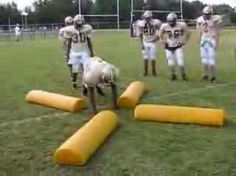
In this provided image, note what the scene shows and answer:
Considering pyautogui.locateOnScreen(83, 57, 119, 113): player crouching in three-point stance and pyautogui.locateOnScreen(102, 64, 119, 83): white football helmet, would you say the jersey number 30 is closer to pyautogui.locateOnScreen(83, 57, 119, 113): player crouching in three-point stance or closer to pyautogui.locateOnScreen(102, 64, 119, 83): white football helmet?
pyautogui.locateOnScreen(83, 57, 119, 113): player crouching in three-point stance

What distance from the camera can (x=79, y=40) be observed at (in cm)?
1331

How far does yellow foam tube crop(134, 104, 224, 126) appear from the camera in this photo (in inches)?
369

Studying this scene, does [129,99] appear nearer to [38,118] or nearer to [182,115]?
[182,115]

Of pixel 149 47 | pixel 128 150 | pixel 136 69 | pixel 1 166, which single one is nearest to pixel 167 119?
pixel 128 150

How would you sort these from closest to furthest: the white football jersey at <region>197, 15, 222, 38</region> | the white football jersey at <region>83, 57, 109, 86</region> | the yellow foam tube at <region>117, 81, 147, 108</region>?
the white football jersey at <region>83, 57, 109, 86</region>, the yellow foam tube at <region>117, 81, 147, 108</region>, the white football jersey at <region>197, 15, 222, 38</region>

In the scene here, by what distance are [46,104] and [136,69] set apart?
787 centimetres

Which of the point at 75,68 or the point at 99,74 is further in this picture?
the point at 75,68

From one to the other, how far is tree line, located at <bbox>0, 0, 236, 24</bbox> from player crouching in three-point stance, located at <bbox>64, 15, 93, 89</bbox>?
5412 centimetres

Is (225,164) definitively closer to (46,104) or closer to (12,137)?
(12,137)

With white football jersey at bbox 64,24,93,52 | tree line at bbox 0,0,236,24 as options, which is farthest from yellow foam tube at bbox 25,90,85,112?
tree line at bbox 0,0,236,24

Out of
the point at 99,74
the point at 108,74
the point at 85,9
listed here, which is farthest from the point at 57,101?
the point at 85,9

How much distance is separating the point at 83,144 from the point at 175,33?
7935mm

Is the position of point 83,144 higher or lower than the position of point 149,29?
lower

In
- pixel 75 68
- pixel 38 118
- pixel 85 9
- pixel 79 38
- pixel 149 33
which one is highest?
pixel 79 38
